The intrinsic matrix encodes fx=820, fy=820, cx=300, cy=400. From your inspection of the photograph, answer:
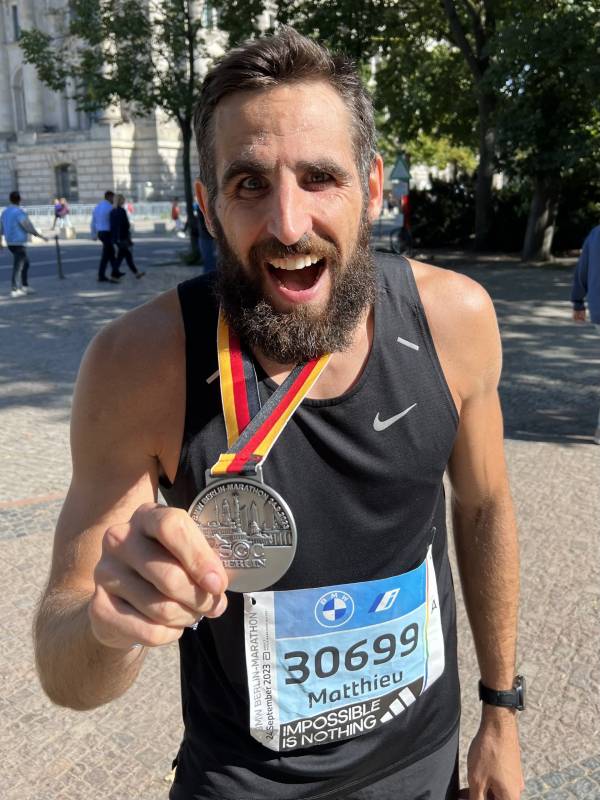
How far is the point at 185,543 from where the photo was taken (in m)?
1.02

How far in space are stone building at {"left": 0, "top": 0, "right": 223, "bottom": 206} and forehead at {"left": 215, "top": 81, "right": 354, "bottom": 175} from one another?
5395 cm

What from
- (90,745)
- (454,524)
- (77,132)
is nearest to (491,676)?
(454,524)

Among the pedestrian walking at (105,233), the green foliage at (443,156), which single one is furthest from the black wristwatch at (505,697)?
the green foliage at (443,156)

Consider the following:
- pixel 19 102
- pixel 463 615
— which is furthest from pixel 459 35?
pixel 19 102

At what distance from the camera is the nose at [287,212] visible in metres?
1.52

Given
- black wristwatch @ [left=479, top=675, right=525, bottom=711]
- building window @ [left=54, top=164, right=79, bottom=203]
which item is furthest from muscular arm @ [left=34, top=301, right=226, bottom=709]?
building window @ [left=54, top=164, right=79, bottom=203]

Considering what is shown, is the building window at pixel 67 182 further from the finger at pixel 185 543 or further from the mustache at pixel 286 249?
the finger at pixel 185 543

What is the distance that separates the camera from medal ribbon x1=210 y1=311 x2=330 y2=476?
1359 millimetres

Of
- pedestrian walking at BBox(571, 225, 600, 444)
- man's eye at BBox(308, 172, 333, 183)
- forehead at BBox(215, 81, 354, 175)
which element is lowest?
pedestrian walking at BBox(571, 225, 600, 444)

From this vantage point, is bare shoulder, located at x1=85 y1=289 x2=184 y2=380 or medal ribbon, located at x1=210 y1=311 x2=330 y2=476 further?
bare shoulder, located at x1=85 y1=289 x2=184 y2=380

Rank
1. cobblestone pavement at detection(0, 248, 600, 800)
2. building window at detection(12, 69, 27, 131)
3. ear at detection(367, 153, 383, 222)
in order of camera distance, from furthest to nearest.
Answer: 1. building window at detection(12, 69, 27, 131)
2. cobblestone pavement at detection(0, 248, 600, 800)
3. ear at detection(367, 153, 383, 222)

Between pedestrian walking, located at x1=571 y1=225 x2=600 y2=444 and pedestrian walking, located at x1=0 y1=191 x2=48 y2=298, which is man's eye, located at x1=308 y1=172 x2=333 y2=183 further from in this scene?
pedestrian walking, located at x1=0 y1=191 x2=48 y2=298

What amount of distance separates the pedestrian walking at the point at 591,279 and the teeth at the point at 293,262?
18.1 feet

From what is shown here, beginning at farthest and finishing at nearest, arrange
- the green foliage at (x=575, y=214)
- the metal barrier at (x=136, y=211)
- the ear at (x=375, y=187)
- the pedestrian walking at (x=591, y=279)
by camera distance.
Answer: the metal barrier at (x=136, y=211) → the green foliage at (x=575, y=214) → the pedestrian walking at (x=591, y=279) → the ear at (x=375, y=187)
